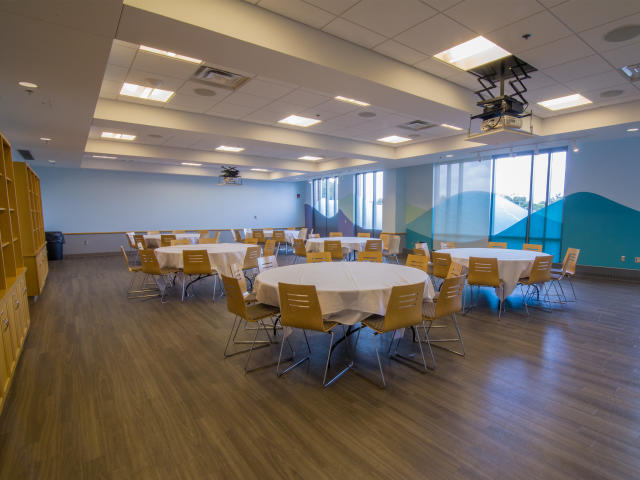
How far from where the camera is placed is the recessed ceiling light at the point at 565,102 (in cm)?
540

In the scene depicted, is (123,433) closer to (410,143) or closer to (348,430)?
(348,430)

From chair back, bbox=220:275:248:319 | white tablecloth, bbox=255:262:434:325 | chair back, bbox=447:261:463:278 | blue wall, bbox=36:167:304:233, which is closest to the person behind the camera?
white tablecloth, bbox=255:262:434:325

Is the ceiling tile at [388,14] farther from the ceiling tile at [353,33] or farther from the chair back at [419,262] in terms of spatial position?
the chair back at [419,262]

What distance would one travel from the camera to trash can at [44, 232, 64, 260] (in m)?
10.3

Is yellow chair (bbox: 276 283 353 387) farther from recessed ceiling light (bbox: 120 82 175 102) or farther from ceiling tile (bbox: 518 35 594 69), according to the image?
recessed ceiling light (bbox: 120 82 175 102)

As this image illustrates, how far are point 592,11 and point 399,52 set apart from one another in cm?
177

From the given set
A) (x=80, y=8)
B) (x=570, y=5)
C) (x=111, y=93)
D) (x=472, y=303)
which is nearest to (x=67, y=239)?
(x=111, y=93)

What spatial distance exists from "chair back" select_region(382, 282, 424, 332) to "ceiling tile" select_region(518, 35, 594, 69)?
3084mm

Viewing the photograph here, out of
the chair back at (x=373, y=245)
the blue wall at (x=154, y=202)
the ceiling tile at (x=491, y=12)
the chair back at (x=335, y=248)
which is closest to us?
the ceiling tile at (x=491, y=12)

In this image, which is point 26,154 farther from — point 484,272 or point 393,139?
point 484,272

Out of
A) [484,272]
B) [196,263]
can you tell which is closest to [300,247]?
[196,263]

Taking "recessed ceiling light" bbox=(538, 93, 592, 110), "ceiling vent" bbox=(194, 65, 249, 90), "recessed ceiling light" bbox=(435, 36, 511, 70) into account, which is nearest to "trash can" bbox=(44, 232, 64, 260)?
"ceiling vent" bbox=(194, 65, 249, 90)

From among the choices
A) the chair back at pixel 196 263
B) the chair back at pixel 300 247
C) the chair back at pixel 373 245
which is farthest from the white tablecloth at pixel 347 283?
the chair back at pixel 300 247

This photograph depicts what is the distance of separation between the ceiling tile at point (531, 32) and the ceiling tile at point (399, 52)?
0.79 metres
